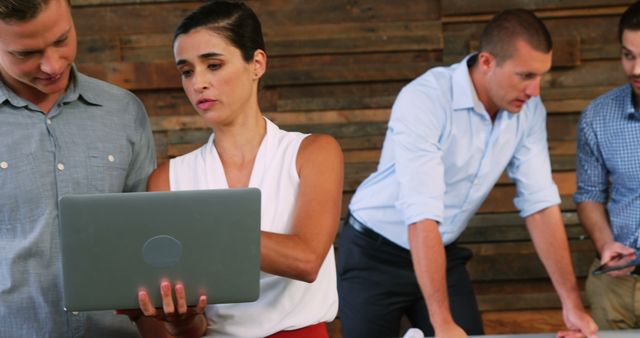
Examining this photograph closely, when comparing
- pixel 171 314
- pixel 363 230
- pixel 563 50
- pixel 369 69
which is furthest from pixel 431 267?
pixel 563 50

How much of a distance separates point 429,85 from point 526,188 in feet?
1.58

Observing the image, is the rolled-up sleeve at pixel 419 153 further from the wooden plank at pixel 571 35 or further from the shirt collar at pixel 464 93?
the wooden plank at pixel 571 35

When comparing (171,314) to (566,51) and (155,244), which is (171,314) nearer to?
(155,244)

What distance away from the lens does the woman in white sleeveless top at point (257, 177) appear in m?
1.80

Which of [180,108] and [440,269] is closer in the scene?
[440,269]

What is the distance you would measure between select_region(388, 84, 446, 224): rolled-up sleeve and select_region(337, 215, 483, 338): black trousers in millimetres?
383

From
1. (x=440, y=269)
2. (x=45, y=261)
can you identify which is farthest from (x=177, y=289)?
(x=440, y=269)

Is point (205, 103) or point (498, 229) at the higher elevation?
point (205, 103)

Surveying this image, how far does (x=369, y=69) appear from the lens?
4465 mm

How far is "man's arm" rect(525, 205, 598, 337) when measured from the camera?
2586mm

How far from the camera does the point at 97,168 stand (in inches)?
76.2

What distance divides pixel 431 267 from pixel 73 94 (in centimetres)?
113

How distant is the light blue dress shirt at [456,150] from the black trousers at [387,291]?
0.18 feet

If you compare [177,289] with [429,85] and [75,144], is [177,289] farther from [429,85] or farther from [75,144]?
[429,85]
